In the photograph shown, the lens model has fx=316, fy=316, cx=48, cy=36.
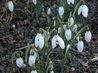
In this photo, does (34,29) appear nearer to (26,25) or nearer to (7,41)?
(26,25)

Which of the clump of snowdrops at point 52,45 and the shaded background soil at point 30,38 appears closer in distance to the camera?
the clump of snowdrops at point 52,45

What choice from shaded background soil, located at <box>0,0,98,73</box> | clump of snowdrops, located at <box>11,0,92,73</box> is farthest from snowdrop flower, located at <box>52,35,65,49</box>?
shaded background soil, located at <box>0,0,98,73</box>

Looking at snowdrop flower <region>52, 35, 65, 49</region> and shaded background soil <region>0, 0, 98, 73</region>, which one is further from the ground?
shaded background soil <region>0, 0, 98, 73</region>

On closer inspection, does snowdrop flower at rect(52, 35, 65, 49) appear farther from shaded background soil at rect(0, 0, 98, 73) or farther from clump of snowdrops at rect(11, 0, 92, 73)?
shaded background soil at rect(0, 0, 98, 73)

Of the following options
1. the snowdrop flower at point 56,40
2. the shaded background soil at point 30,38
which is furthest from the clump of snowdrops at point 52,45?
the shaded background soil at point 30,38

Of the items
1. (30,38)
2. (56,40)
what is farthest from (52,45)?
(30,38)

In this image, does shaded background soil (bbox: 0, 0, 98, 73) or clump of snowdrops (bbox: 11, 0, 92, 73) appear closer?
clump of snowdrops (bbox: 11, 0, 92, 73)

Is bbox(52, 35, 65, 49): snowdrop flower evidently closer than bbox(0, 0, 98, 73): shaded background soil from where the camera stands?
Yes

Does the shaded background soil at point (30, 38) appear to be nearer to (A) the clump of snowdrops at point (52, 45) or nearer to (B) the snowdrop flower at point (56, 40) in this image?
(A) the clump of snowdrops at point (52, 45)

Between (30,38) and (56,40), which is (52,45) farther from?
(30,38)
